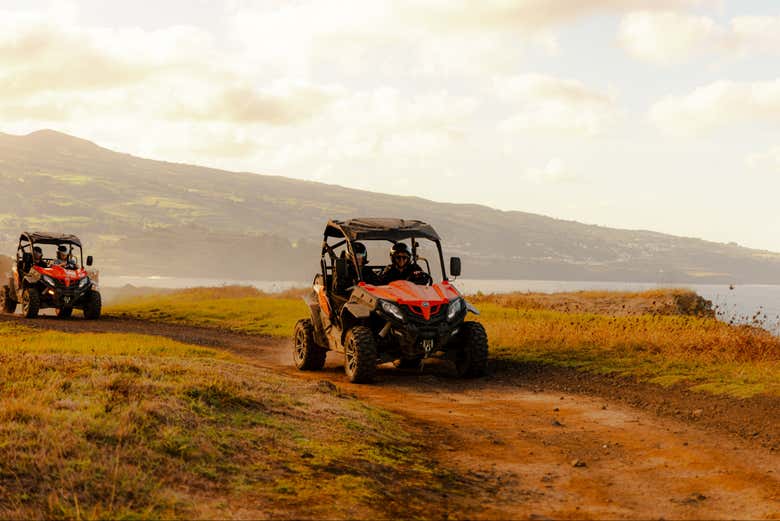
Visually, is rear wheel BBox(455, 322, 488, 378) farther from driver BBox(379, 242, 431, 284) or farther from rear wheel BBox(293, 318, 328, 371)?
rear wheel BBox(293, 318, 328, 371)

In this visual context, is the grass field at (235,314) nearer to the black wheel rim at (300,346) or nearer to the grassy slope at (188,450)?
the black wheel rim at (300,346)

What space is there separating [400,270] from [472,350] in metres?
2.21

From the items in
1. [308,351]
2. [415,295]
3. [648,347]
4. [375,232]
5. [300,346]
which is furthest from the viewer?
[648,347]

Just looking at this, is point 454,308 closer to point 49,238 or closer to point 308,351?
point 308,351

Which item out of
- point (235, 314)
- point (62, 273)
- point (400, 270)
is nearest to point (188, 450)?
point (400, 270)

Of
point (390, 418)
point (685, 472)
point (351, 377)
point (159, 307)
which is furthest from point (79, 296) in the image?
point (685, 472)

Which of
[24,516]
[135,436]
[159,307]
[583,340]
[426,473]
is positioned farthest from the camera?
[159,307]

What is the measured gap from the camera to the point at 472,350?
1497 centimetres

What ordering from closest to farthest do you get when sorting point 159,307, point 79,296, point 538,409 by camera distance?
1. point 538,409
2. point 79,296
3. point 159,307

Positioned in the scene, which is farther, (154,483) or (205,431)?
(205,431)

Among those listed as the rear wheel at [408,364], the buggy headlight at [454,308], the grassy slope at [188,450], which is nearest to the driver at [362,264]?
the buggy headlight at [454,308]

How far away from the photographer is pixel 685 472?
8078mm

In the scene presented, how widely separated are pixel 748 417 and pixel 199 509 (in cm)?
855

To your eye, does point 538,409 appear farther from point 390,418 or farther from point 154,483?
point 154,483
